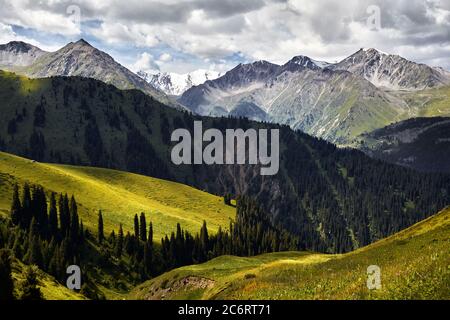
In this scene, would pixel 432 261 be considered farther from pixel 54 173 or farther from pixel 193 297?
pixel 54 173

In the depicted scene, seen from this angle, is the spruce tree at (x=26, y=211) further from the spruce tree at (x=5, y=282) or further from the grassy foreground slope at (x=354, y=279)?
the spruce tree at (x=5, y=282)

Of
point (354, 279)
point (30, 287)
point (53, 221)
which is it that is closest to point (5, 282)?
point (30, 287)

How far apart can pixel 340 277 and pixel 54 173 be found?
174 m

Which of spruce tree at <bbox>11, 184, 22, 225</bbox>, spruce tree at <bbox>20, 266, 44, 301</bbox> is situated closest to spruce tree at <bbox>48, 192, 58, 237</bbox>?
spruce tree at <bbox>11, 184, 22, 225</bbox>

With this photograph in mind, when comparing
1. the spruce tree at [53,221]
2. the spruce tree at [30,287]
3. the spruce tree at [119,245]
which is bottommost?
the spruce tree at [119,245]

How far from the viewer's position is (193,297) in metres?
59.5

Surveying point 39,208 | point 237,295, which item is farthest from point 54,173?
point 237,295

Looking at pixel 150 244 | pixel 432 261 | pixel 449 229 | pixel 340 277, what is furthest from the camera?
pixel 150 244

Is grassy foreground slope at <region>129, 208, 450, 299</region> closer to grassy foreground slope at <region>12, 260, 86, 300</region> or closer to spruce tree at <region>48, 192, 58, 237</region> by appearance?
grassy foreground slope at <region>12, 260, 86, 300</region>

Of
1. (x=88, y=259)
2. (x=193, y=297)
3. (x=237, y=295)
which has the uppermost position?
(x=237, y=295)

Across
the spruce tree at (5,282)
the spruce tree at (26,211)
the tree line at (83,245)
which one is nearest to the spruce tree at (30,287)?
the spruce tree at (5,282)

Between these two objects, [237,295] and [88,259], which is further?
[88,259]
